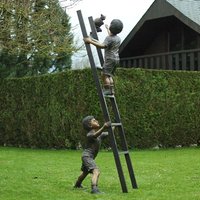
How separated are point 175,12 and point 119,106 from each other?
605 centimetres

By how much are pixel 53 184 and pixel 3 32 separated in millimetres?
9656

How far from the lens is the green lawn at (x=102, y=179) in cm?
756

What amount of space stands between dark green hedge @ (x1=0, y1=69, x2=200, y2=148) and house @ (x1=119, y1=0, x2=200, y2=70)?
2.66m

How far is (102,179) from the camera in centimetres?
938

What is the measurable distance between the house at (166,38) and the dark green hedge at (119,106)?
266 centimetres

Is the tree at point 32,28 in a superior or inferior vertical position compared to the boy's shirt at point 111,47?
superior

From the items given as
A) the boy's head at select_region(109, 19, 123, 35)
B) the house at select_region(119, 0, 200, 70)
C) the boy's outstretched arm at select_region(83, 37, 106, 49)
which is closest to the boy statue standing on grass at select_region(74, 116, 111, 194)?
the boy's outstretched arm at select_region(83, 37, 106, 49)

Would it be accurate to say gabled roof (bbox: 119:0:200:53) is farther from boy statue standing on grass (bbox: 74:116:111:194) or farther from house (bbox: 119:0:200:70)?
boy statue standing on grass (bbox: 74:116:111:194)

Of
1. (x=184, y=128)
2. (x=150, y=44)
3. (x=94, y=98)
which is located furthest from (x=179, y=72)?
(x=150, y=44)

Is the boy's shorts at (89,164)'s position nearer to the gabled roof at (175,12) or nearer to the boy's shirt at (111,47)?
the boy's shirt at (111,47)

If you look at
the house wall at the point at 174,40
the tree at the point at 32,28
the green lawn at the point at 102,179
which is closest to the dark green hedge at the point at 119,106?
the tree at the point at 32,28

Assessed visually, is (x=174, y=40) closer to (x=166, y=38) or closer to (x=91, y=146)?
(x=166, y=38)

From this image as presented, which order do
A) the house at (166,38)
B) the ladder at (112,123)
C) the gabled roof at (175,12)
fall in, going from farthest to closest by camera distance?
the house at (166,38) → the gabled roof at (175,12) → the ladder at (112,123)

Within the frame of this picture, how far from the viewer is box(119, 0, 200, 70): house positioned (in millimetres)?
20406
